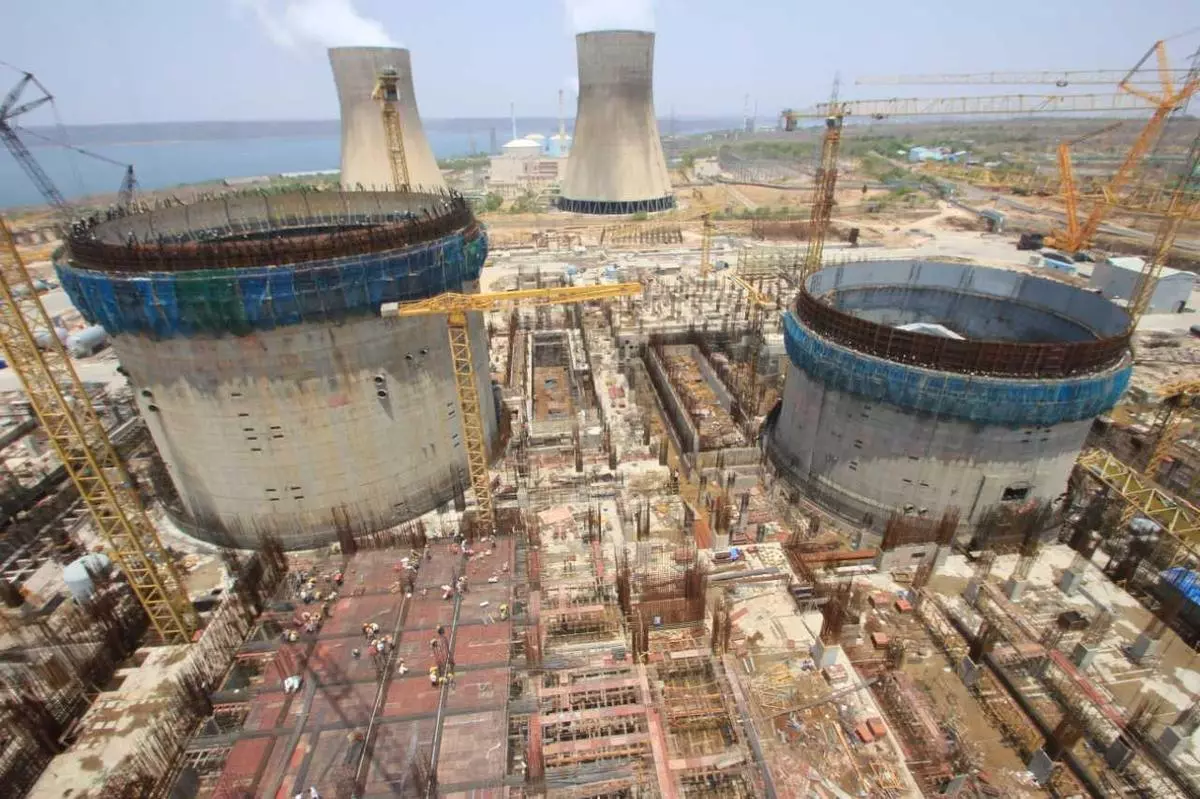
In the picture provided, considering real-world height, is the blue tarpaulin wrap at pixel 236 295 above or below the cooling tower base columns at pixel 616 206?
above

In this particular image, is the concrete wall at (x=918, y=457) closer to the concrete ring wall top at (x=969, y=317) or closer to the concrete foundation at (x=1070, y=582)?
the concrete ring wall top at (x=969, y=317)

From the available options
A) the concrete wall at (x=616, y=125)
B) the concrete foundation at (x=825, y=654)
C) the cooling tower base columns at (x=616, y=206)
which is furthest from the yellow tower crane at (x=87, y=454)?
the cooling tower base columns at (x=616, y=206)

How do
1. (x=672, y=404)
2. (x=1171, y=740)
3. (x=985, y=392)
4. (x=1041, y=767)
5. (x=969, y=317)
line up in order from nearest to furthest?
(x=1041, y=767)
(x=1171, y=740)
(x=985, y=392)
(x=969, y=317)
(x=672, y=404)

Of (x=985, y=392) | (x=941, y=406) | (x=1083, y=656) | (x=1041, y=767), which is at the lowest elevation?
(x=1041, y=767)

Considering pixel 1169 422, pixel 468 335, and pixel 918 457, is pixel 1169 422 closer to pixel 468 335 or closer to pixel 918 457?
pixel 918 457

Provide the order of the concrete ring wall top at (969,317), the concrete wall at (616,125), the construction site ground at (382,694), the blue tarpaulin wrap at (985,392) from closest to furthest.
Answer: the construction site ground at (382,694)
the blue tarpaulin wrap at (985,392)
the concrete ring wall top at (969,317)
the concrete wall at (616,125)

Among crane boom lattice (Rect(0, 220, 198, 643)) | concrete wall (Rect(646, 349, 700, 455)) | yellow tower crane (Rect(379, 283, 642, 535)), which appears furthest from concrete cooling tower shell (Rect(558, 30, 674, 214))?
crane boom lattice (Rect(0, 220, 198, 643))

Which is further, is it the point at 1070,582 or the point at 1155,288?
the point at 1155,288

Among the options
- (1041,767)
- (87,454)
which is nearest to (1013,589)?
(1041,767)
